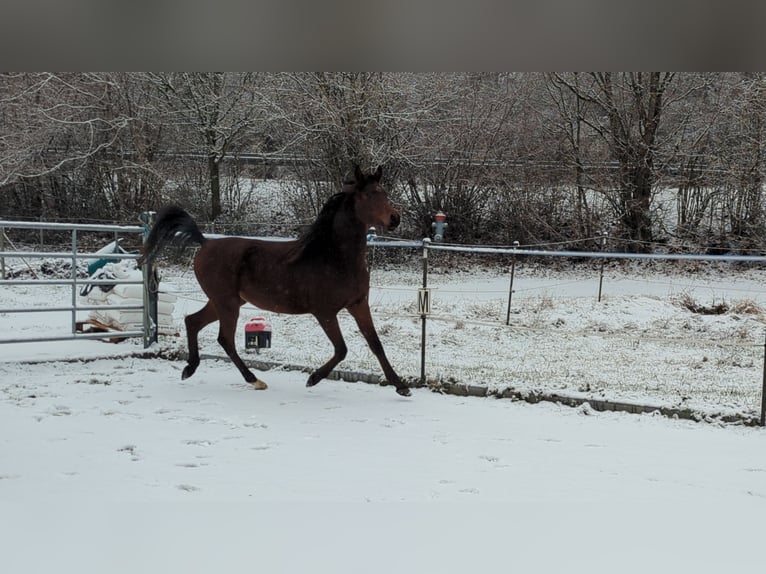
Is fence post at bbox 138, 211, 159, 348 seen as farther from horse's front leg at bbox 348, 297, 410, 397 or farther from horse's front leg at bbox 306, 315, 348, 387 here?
horse's front leg at bbox 348, 297, 410, 397

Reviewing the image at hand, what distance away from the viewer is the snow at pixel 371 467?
105 inches

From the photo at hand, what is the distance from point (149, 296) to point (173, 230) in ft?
5.06

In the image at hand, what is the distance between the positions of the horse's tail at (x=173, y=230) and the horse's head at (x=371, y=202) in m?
1.24

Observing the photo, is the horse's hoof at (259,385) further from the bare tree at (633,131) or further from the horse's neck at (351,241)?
the bare tree at (633,131)

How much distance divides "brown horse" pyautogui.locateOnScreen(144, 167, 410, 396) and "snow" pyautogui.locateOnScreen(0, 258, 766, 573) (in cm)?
45

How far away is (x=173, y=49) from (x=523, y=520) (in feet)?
8.40

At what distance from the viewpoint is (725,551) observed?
2.76 meters

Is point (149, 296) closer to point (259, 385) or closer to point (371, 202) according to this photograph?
point (259, 385)

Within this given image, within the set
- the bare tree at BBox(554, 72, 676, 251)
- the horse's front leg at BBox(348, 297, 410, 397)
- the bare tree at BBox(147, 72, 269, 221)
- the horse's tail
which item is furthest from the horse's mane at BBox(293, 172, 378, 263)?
the bare tree at BBox(147, 72, 269, 221)

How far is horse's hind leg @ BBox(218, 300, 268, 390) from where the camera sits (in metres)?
5.60

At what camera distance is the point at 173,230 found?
571cm

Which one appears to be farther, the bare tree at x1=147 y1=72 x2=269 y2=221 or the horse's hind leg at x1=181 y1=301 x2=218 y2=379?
the bare tree at x1=147 y1=72 x2=269 y2=221

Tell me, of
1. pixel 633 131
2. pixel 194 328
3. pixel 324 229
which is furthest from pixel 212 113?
pixel 324 229

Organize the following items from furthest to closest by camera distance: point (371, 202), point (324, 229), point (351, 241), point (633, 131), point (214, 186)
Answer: point (214, 186) < point (633, 131) < point (324, 229) < point (351, 241) < point (371, 202)
